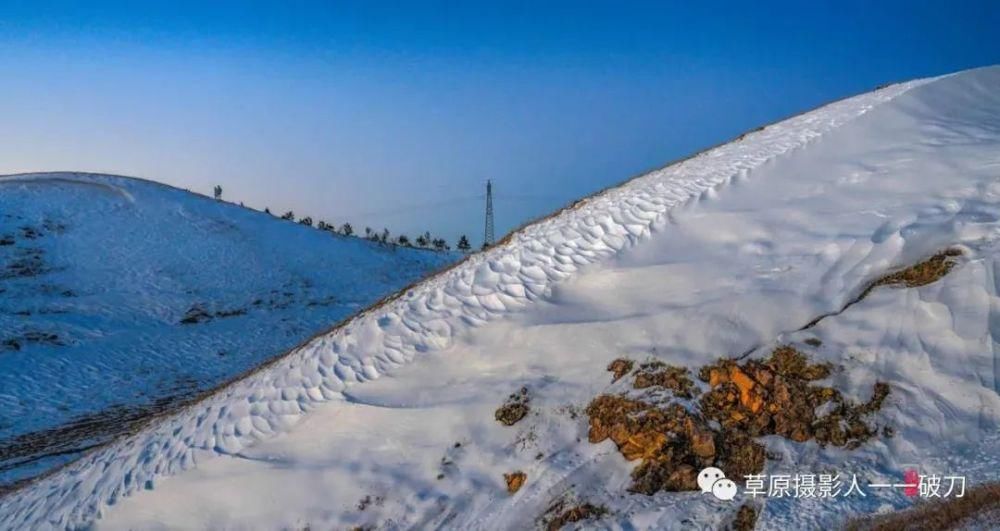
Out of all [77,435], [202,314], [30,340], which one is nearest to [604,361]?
[77,435]

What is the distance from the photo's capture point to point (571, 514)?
610 cm

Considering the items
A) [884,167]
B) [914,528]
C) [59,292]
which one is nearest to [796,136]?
[884,167]

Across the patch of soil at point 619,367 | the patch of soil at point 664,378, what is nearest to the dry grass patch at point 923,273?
the patch of soil at point 664,378

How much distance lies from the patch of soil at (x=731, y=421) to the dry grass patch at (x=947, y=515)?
1.04m

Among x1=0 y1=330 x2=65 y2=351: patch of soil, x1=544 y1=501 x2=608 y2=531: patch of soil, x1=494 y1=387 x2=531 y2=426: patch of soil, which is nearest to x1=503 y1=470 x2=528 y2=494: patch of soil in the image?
x1=544 y1=501 x2=608 y2=531: patch of soil

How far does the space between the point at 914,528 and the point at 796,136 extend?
10.4 meters

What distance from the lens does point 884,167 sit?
35.2 feet

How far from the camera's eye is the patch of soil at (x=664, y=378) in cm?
706

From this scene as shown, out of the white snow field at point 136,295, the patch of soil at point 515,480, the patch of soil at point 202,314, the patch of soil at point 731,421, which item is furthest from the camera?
the patch of soil at point 202,314

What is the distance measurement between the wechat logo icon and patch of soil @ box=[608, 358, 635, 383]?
1.66 m

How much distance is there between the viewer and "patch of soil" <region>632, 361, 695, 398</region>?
706cm

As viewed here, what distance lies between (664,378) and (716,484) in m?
1.49

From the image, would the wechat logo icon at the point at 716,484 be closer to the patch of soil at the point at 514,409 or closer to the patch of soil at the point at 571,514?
the patch of soil at the point at 571,514

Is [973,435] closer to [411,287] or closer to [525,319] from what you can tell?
[525,319]
